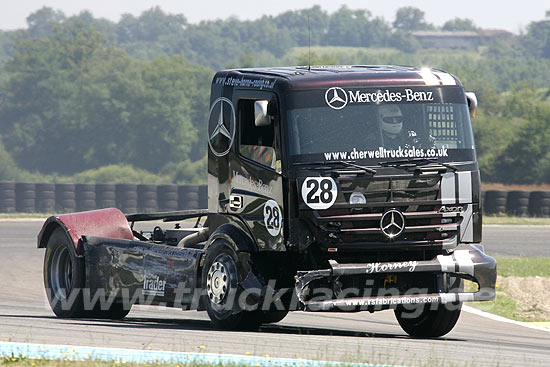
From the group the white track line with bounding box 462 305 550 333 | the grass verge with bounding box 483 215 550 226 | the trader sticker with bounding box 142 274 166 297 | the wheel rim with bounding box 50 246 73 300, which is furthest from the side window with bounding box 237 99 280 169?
the grass verge with bounding box 483 215 550 226

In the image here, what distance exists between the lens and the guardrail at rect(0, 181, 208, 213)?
33781 mm

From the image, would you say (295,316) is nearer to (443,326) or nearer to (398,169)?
(443,326)

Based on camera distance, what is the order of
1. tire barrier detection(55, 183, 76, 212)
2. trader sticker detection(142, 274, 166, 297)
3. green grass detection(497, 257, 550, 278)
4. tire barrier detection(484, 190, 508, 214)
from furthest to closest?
tire barrier detection(55, 183, 76, 212), tire barrier detection(484, 190, 508, 214), green grass detection(497, 257, 550, 278), trader sticker detection(142, 274, 166, 297)

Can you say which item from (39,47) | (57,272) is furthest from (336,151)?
(39,47)

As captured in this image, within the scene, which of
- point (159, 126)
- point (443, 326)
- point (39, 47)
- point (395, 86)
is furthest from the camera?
point (39, 47)

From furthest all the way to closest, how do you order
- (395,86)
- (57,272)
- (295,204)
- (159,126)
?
1. (159,126)
2. (57,272)
3. (395,86)
4. (295,204)

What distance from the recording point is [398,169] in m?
9.91

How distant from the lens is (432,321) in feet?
36.2

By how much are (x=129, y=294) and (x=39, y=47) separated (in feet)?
301

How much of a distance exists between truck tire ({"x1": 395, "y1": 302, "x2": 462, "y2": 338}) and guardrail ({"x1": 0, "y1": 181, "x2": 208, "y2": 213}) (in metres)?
22.7

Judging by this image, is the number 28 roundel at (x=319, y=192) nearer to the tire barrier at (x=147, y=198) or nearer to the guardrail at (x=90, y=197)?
the guardrail at (x=90, y=197)

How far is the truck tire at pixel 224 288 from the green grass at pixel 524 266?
9.32m

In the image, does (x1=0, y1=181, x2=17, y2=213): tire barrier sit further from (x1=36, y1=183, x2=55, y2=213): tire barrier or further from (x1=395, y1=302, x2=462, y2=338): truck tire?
(x1=395, y1=302, x2=462, y2=338): truck tire

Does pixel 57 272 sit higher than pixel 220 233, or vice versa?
pixel 220 233
